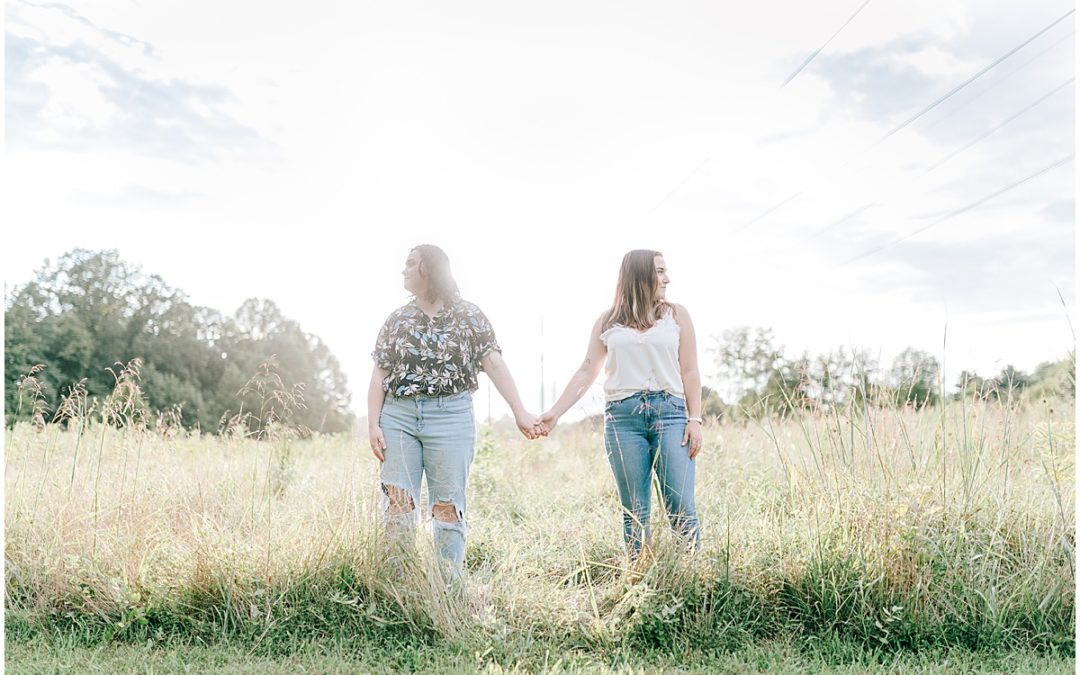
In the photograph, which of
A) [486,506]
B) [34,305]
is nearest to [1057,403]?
[486,506]

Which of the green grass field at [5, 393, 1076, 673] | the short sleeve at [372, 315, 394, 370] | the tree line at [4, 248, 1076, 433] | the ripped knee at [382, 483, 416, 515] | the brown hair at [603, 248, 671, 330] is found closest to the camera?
the green grass field at [5, 393, 1076, 673]

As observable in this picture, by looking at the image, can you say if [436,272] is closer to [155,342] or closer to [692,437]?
[692,437]

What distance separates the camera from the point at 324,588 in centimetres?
365

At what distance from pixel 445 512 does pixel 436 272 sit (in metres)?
1.21

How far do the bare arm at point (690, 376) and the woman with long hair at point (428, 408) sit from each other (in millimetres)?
1039

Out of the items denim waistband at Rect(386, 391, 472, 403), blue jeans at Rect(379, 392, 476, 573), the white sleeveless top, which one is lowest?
blue jeans at Rect(379, 392, 476, 573)

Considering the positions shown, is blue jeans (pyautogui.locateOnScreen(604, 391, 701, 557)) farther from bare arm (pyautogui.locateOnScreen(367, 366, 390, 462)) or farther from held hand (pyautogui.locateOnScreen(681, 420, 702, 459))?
bare arm (pyautogui.locateOnScreen(367, 366, 390, 462))

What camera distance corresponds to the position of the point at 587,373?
13.7 ft

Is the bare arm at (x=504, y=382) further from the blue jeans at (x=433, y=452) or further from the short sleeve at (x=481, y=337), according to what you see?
the blue jeans at (x=433, y=452)

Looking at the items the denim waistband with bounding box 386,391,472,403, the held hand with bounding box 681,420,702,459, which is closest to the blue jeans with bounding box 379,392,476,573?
the denim waistband with bounding box 386,391,472,403

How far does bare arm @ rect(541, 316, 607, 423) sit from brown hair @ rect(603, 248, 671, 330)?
0.15 meters

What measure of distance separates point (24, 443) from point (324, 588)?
12.1 feet

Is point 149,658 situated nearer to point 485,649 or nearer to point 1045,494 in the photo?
point 485,649

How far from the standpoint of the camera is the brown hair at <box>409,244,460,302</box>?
3.90m
